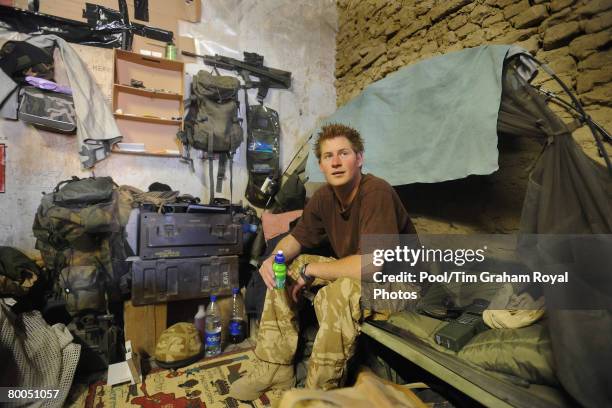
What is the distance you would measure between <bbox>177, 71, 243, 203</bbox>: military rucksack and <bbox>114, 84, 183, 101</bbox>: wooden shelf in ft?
0.52

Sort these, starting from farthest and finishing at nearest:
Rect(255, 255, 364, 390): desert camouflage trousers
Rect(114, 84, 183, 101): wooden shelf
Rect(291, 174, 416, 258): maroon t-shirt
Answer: Rect(114, 84, 183, 101): wooden shelf, Rect(291, 174, 416, 258): maroon t-shirt, Rect(255, 255, 364, 390): desert camouflage trousers

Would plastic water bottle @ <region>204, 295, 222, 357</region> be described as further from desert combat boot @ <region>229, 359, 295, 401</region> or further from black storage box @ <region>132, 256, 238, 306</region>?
desert combat boot @ <region>229, 359, 295, 401</region>

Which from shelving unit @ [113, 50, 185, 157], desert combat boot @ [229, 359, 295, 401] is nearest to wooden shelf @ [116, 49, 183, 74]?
shelving unit @ [113, 50, 185, 157]

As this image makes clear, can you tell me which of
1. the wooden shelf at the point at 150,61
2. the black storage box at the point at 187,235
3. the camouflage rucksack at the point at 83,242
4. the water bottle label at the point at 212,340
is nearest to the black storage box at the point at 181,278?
the black storage box at the point at 187,235

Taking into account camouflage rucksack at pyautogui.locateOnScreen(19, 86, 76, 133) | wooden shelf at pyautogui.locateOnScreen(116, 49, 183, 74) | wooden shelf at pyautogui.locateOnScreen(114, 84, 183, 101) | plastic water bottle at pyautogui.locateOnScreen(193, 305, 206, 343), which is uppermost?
wooden shelf at pyautogui.locateOnScreen(116, 49, 183, 74)

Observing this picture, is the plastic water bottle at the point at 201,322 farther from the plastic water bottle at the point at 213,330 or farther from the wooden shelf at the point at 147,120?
the wooden shelf at the point at 147,120

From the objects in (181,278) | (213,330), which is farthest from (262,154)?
(213,330)

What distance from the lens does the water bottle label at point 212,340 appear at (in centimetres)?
223

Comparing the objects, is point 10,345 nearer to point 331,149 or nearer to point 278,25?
point 331,149

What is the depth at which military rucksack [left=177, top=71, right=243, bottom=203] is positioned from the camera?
2.94 meters

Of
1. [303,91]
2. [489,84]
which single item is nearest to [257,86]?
[303,91]

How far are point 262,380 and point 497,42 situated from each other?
2.81m

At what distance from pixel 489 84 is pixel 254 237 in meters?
2.11

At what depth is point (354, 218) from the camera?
170 cm
